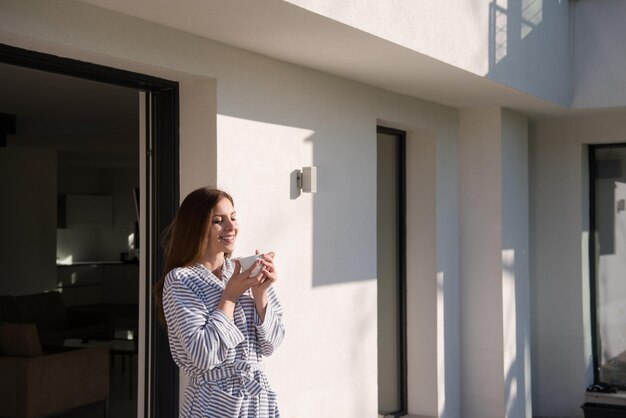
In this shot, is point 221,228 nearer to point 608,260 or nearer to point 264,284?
point 264,284

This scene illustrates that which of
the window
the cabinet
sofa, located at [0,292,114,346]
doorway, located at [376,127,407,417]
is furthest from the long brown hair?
the cabinet

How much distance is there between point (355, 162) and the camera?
5527 mm

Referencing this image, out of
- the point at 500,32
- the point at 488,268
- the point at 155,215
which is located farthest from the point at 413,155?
the point at 155,215

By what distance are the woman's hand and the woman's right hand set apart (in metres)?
0.02

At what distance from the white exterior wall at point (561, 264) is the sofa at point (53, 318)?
182 inches

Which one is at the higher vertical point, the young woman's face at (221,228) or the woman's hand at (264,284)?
the young woman's face at (221,228)

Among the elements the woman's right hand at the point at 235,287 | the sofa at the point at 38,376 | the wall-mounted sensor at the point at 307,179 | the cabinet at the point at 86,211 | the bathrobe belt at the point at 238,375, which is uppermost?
the cabinet at the point at 86,211

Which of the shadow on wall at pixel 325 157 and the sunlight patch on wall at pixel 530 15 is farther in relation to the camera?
the sunlight patch on wall at pixel 530 15

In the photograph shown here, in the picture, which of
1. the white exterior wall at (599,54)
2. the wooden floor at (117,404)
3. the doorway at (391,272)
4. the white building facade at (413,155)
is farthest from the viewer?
the wooden floor at (117,404)

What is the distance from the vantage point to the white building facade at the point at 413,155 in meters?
4.13

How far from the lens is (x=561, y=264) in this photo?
7707mm

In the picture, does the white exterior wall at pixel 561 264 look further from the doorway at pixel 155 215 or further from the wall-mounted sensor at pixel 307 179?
the doorway at pixel 155 215

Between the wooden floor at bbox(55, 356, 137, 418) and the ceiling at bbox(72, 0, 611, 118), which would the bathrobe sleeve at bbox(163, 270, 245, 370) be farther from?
the wooden floor at bbox(55, 356, 137, 418)

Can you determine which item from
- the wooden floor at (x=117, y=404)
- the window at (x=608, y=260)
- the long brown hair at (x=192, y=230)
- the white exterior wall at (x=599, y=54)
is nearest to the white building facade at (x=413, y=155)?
the white exterior wall at (x=599, y=54)
